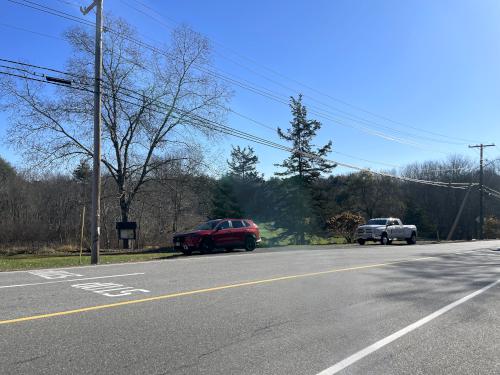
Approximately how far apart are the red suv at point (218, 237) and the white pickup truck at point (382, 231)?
11.5 metres

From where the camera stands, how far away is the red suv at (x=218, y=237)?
2159 cm

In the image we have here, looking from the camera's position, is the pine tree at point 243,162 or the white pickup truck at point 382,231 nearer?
the white pickup truck at point 382,231

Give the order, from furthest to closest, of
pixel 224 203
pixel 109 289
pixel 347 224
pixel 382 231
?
pixel 224 203, pixel 347 224, pixel 382 231, pixel 109 289

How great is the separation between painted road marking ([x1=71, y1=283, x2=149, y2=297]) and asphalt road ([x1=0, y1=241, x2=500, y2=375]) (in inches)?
1.5

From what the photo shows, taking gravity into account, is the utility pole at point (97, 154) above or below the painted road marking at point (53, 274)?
above

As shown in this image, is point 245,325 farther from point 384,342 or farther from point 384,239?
point 384,239

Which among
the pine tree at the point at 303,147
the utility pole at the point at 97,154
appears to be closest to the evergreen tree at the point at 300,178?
the pine tree at the point at 303,147

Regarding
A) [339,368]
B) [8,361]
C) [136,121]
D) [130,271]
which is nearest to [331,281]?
[130,271]

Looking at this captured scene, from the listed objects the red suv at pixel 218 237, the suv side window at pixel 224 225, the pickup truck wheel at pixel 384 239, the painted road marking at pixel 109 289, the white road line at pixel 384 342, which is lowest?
the pickup truck wheel at pixel 384 239

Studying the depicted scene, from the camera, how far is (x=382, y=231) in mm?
32750

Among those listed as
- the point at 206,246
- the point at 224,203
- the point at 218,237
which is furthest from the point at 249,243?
the point at 224,203

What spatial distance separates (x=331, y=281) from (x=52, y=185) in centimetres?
4106

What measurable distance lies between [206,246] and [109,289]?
41.1 feet

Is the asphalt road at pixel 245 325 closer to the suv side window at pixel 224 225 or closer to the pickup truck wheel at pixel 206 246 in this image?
the pickup truck wheel at pixel 206 246
